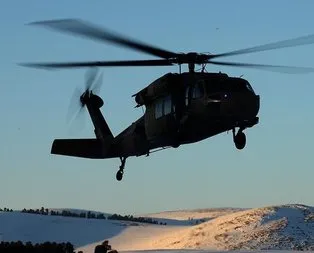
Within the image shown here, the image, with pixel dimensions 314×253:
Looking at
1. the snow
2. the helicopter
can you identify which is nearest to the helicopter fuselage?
the helicopter

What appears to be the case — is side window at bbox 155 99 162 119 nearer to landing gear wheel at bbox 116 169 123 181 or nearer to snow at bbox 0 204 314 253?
→ landing gear wheel at bbox 116 169 123 181

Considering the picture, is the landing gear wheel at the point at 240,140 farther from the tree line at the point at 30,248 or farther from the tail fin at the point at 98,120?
the tree line at the point at 30,248

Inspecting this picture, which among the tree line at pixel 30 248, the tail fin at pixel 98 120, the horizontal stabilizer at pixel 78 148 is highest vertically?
the tail fin at pixel 98 120

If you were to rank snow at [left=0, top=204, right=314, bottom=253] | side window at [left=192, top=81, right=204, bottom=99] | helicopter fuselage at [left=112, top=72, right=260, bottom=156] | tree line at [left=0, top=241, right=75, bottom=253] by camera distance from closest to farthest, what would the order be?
helicopter fuselage at [left=112, top=72, right=260, bottom=156] < side window at [left=192, top=81, right=204, bottom=99] < tree line at [left=0, top=241, right=75, bottom=253] < snow at [left=0, top=204, right=314, bottom=253]

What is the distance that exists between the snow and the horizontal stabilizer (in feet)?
120

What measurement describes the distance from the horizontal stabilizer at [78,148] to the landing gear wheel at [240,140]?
32.1ft

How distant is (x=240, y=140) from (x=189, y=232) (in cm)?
7013

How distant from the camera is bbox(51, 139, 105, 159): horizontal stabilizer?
3775 centimetres

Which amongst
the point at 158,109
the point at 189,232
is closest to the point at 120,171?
the point at 158,109

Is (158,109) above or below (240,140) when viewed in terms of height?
above

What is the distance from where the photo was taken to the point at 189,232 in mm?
98375

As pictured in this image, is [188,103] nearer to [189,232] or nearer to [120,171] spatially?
[120,171]

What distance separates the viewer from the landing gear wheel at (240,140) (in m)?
29.2

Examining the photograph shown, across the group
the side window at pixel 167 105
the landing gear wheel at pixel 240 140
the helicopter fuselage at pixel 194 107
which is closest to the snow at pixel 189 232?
the helicopter fuselage at pixel 194 107
